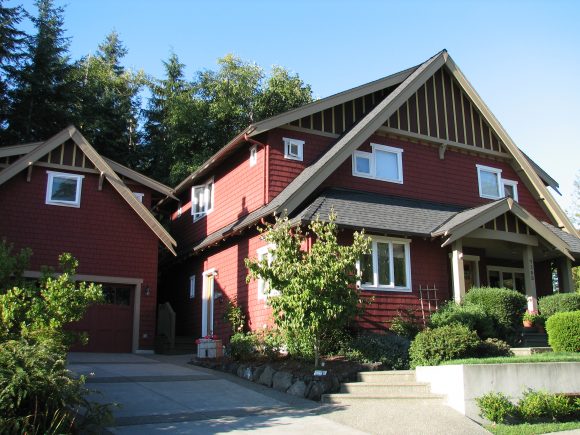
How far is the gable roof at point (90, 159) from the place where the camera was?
18562 mm

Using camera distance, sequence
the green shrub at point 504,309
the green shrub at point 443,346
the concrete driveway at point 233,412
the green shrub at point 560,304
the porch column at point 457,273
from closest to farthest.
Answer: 1. the concrete driveway at point 233,412
2. the green shrub at point 443,346
3. the green shrub at point 504,309
4. the porch column at point 457,273
5. the green shrub at point 560,304

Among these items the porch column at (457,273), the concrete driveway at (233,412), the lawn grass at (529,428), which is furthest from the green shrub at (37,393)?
the porch column at (457,273)

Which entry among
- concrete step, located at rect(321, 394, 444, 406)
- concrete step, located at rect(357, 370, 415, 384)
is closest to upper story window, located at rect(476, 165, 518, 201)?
concrete step, located at rect(357, 370, 415, 384)

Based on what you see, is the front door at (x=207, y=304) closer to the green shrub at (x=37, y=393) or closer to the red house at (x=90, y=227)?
the red house at (x=90, y=227)

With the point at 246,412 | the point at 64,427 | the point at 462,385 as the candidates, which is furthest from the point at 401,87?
the point at 64,427

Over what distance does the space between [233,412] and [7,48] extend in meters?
27.5

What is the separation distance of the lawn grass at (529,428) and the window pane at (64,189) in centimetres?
1476

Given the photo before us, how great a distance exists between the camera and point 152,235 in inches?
822

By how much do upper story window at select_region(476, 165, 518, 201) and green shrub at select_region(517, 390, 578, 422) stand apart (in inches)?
448

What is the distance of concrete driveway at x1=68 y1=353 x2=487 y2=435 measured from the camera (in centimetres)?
950

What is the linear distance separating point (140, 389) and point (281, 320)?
3.17m

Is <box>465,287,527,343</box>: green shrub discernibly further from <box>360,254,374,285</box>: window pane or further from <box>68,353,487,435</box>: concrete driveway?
<box>68,353,487,435</box>: concrete driveway

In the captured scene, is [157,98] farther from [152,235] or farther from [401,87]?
[401,87]

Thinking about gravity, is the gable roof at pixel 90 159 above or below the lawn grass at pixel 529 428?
above
